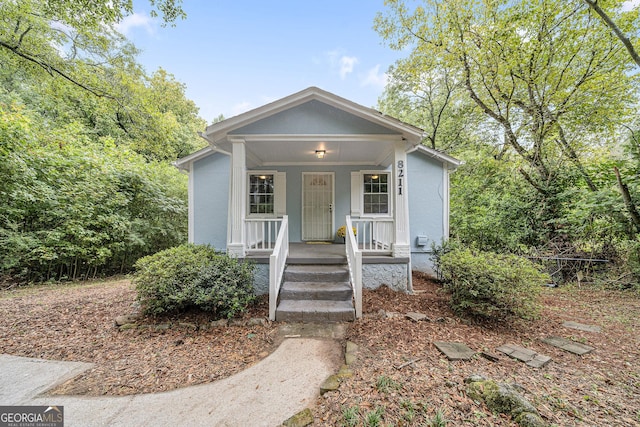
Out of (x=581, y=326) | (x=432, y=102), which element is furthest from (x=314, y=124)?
(x=432, y=102)

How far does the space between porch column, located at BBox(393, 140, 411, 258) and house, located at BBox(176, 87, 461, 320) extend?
21 mm

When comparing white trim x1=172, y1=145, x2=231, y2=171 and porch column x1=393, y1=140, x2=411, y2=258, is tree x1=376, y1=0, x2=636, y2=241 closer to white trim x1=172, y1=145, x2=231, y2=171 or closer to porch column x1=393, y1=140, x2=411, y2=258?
porch column x1=393, y1=140, x2=411, y2=258

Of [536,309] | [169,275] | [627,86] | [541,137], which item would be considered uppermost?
[627,86]

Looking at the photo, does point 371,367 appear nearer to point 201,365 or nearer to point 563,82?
point 201,365

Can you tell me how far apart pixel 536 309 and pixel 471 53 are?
772 centimetres

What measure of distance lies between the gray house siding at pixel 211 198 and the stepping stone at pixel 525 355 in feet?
20.9

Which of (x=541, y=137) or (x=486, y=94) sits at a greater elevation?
(x=486, y=94)

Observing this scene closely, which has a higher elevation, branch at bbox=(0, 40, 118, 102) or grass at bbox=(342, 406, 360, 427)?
branch at bbox=(0, 40, 118, 102)

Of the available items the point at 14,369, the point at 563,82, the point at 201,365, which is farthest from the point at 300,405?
the point at 563,82

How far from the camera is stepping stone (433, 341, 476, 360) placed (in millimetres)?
2781

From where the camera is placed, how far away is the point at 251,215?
7102 mm

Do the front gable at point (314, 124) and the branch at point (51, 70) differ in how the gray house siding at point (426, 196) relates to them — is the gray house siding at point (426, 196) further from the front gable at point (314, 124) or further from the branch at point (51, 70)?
the branch at point (51, 70)

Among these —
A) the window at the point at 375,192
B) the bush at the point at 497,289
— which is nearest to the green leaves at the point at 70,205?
the window at the point at 375,192

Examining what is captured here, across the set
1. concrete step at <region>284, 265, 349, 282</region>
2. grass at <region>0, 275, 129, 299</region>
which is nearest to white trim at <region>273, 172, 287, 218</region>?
concrete step at <region>284, 265, 349, 282</region>
